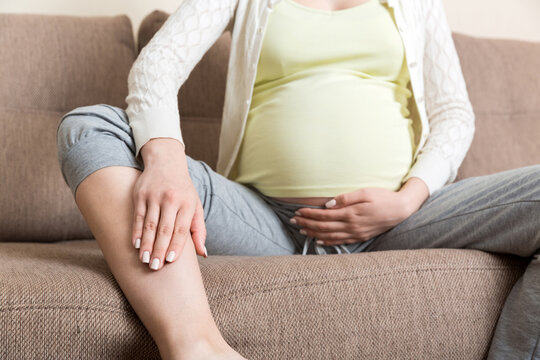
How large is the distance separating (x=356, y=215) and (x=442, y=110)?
1.31ft

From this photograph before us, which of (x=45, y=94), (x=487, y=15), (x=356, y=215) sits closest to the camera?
(x=356, y=215)

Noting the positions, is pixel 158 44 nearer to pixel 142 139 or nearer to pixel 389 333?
pixel 142 139

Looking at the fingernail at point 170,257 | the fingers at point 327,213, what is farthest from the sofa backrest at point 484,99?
the fingernail at point 170,257

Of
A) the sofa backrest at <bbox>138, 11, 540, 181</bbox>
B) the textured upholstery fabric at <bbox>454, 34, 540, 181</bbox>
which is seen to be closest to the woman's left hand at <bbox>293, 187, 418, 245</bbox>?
the sofa backrest at <bbox>138, 11, 540, 181</bbox>

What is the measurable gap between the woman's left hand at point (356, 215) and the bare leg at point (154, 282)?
300 mm

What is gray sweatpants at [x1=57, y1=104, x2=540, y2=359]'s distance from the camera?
781 mm

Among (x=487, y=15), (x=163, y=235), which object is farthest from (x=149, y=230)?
(x=487, y=15)

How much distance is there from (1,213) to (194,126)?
0.51 m

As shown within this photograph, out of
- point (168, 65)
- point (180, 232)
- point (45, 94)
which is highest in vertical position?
point (168, 65)

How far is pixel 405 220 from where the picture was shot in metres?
0.97

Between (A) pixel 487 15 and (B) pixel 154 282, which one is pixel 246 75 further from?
(A) pixel 487 15

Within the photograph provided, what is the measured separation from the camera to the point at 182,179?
0.77 metres

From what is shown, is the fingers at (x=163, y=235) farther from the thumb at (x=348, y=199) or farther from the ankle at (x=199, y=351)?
the thumb at (x=348, y=199)

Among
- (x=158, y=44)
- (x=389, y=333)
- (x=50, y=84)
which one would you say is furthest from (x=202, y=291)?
(x=50, y=84)
